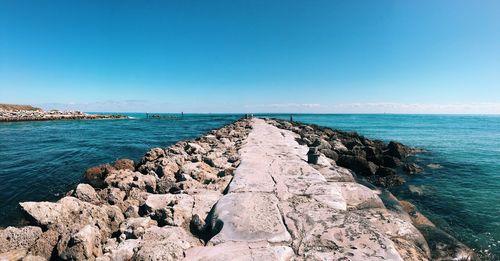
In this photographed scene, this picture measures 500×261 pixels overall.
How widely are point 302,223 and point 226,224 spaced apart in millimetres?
1366

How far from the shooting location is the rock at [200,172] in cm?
779

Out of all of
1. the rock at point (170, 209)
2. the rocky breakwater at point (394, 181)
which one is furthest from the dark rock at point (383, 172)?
the rock at point (170, 209)

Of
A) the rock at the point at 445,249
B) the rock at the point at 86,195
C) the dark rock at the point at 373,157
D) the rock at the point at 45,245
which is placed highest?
the rock at the point at 86,195

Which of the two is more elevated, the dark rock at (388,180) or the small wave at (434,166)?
the dark rock at (388,180)

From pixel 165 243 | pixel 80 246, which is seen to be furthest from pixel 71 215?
pixel 165 243

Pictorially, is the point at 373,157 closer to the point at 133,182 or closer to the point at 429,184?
the point at 429,184

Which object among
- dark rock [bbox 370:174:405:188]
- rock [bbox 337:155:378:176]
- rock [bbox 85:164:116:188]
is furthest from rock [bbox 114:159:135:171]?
dark rock [bbox 370:174:405:188]

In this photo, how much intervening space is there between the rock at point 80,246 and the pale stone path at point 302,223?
146 centimetres

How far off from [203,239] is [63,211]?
2.65m

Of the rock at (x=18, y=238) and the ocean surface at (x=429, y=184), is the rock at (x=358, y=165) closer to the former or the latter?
the ocean surface at (x=429, y=184)

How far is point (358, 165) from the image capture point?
11961mm

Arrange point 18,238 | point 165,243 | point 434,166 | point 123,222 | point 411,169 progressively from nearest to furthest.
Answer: point 165,243 → point 18,238 → point 123,222 → point 411,169 → point 434,166

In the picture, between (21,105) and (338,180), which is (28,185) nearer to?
(338,180)

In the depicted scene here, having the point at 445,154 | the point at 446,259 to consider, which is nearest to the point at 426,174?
the point at 445,154
